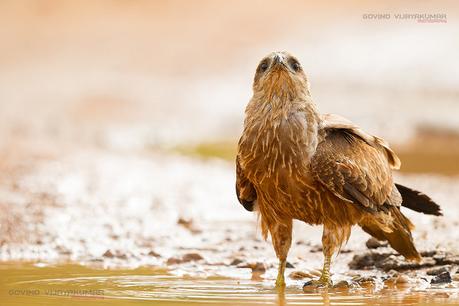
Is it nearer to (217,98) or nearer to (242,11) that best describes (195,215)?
(217,98)

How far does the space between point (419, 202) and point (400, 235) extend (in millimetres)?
368

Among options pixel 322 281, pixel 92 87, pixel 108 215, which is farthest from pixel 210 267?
pixel 92 87

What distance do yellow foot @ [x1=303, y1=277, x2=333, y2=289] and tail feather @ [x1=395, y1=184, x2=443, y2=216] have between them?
1.21 m

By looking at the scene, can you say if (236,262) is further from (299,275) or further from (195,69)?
(195,69)

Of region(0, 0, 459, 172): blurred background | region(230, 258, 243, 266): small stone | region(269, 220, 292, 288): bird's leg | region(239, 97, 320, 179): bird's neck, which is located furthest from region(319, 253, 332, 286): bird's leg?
region(0, 0, 459, 172): blurred background

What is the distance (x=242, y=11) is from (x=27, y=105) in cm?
1287

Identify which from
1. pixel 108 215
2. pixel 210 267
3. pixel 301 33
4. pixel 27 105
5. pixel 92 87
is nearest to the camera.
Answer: pixel 210 267

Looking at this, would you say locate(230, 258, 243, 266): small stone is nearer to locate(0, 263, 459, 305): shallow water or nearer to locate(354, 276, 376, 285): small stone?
locate(0, 263, 459, 305): shallow water

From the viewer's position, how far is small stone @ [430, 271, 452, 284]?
24.8ft

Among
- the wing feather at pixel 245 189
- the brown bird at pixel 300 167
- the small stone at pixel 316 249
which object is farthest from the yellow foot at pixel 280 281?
the small stone at pixel 316 249

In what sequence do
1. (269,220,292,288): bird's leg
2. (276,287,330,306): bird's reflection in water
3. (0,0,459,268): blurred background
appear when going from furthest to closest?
1. (0,0,459,268): blurred background
2. (269,220,292,288): bird's leg
3. (276,287,330,306): bird's reflection in water

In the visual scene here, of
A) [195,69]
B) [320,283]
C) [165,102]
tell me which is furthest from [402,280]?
[195,69]

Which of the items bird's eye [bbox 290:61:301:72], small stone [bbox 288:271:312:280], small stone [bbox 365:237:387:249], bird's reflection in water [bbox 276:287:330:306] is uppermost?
bird's eye [bbox 290:61:301:72]

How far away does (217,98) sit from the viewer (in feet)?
88.7
